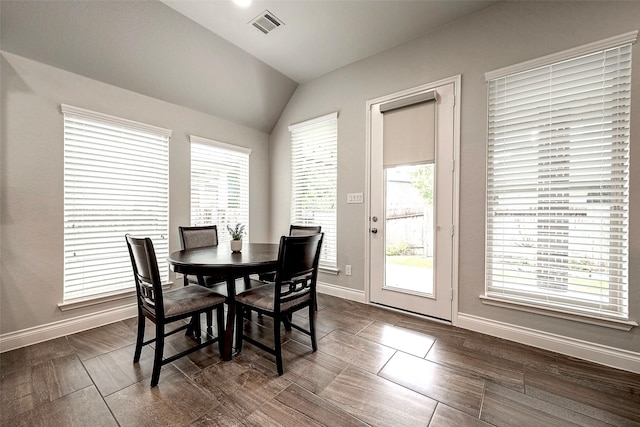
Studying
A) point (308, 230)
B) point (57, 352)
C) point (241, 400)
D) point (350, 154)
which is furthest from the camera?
point (350, 154)

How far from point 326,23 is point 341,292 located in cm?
314

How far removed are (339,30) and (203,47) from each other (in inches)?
59.6

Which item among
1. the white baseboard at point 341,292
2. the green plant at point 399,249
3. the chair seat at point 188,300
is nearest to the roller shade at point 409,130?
the green plant at point 399,249

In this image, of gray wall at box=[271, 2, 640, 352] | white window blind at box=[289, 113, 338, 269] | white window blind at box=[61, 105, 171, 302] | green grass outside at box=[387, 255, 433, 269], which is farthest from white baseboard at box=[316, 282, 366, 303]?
white window blind at box=[61, 105, 171, 302]

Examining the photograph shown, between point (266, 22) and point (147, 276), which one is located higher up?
point (266, 22)

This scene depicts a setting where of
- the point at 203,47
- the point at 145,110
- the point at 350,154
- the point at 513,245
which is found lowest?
the point at 513,245

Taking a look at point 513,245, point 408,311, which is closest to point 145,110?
point 408,311

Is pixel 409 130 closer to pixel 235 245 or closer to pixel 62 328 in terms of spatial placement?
pixel 235 245

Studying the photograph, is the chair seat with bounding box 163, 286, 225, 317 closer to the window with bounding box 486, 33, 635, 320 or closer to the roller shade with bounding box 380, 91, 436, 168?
the roller shade with bounding box 380, 91, 436, 168

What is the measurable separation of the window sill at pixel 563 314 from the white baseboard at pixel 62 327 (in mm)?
3692

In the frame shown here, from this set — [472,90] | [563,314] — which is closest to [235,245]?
[472,90]

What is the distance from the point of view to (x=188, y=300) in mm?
1882

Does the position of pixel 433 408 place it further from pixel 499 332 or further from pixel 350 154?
pixel 350 154

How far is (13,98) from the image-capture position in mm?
2139
